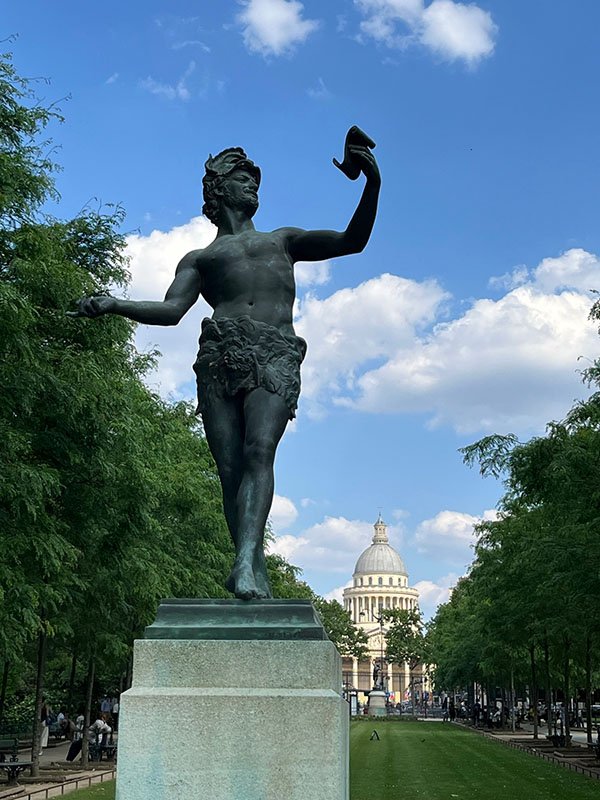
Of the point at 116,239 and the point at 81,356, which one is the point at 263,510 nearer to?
the point at 81,356

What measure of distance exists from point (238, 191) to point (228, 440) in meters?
1.75

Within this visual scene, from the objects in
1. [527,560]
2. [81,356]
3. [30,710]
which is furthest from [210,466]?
[30,710]

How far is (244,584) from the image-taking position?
18.1 feet

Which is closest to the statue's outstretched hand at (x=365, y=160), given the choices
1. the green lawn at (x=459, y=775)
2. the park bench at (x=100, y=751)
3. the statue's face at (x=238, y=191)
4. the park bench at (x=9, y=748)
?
the statue's face at (x=238, y=191)

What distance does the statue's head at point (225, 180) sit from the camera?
6680 mm

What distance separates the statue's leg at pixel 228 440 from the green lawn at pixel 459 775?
1504 centimetres

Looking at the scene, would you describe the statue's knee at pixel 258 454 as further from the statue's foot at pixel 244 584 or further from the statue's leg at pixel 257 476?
the statue's foot at pixel 244 584

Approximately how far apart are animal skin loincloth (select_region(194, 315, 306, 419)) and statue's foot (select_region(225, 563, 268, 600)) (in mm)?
1029

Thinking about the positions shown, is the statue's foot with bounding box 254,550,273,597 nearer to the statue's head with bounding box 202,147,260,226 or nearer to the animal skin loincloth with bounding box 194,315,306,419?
the animal skin loincloth with bounding box 194,315,306,419

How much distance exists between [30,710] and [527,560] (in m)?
29.3

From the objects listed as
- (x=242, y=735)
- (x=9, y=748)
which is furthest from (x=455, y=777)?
(x=242, y=735)

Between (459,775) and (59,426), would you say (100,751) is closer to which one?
(459,775)

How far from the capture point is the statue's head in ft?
21.9

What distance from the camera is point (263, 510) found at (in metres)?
5.86
